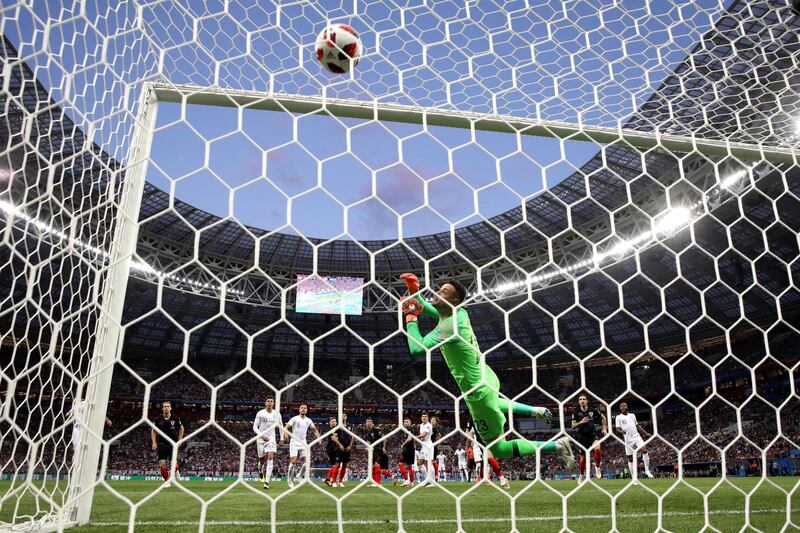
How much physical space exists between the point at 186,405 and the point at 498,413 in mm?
30785

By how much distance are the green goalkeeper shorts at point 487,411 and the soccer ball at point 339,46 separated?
7.01ft

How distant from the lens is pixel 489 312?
97.3 feet

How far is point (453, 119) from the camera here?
3389 millimetres

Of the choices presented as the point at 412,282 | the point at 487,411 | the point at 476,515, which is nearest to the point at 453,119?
the point at 412,282

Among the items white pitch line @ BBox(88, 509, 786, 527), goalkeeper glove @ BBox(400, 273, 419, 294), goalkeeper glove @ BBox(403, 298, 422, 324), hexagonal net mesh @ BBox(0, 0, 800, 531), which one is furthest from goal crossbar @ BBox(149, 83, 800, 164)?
white pitch line @ BBox(88, 509, 786, 527)

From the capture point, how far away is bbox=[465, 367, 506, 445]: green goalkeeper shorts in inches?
129

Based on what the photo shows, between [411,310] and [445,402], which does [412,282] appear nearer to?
[411,310]

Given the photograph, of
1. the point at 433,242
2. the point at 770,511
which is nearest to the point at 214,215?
the point at 433,242

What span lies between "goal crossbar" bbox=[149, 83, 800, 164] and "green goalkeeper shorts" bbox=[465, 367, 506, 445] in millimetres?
1509

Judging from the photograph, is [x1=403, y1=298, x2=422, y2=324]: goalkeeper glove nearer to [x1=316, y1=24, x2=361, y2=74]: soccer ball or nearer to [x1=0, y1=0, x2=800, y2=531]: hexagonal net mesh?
[x1=0, y1=0, x2=800, y2=531]: hexagonal net mesh

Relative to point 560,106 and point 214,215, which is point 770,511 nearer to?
point 560,106

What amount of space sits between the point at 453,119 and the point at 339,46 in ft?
2.81

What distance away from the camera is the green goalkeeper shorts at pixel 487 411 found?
129 inches

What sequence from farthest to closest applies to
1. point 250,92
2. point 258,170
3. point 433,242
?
1. point 433,242
2. point 250,92
3. point 258,170
